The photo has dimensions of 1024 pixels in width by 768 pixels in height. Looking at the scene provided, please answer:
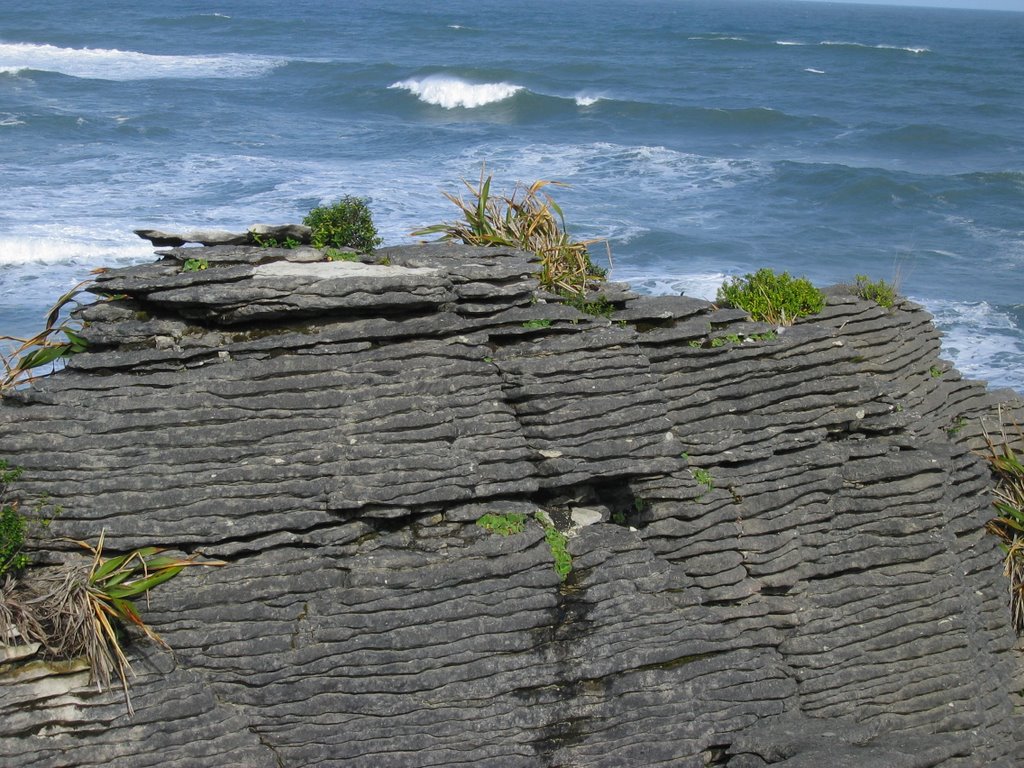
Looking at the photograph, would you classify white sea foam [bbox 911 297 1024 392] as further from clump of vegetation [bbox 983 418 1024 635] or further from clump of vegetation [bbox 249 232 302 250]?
clump of vegetation [bbox 249 232 302 250]

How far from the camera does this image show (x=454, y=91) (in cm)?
6031

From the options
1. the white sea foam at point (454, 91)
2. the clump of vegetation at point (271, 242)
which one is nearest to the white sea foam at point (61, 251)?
the clump of vegetation at point (271, 242)

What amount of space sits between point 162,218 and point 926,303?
79.4ft

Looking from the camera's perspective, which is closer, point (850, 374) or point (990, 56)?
point (850, 374)

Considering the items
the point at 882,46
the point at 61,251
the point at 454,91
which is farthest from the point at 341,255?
the point at 882,46

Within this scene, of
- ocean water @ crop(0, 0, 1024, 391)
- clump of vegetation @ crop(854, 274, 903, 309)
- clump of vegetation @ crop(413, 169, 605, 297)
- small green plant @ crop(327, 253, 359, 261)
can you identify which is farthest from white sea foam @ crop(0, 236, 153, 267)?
clump of vegetation @ crop(854, 274, 903, 309)

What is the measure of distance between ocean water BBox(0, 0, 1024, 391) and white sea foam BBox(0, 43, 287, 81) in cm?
45

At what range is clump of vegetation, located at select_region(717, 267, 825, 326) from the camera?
43.9 feet

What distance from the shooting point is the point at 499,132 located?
51062 mm

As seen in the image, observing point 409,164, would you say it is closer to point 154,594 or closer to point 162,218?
point 162,218

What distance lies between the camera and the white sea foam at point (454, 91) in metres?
58.6

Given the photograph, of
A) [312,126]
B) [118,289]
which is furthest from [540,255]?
[312,126]

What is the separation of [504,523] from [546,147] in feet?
130

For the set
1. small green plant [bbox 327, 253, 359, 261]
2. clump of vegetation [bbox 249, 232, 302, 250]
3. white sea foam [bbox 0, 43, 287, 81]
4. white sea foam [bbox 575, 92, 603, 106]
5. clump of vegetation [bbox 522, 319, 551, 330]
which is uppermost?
white sea foam [bbox 0, 43, 287, 81]
